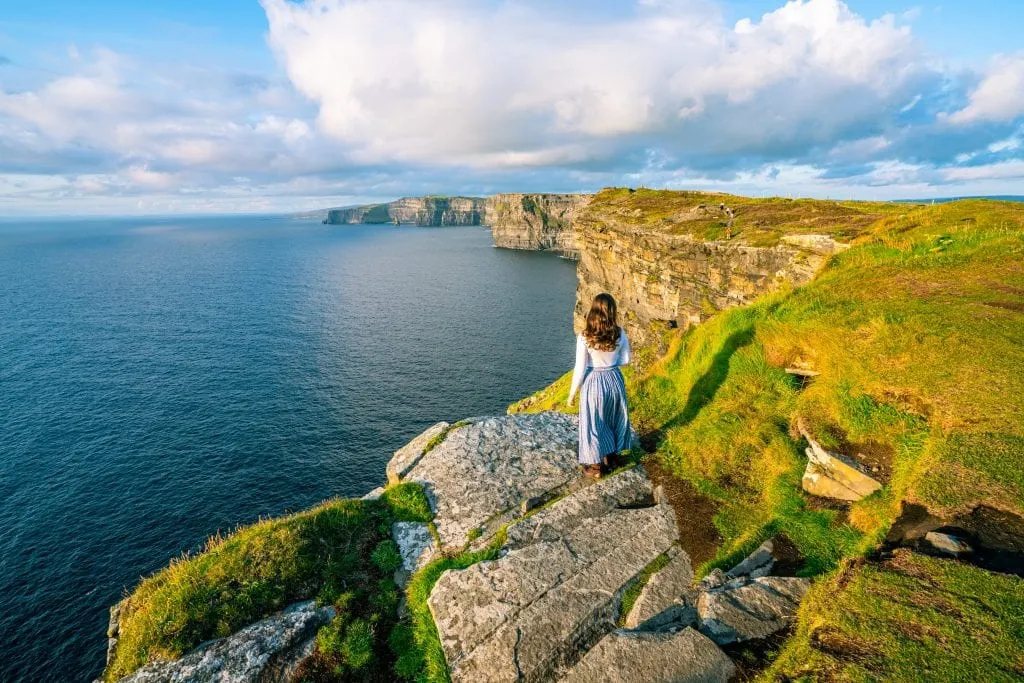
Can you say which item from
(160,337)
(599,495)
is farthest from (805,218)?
(160,337)

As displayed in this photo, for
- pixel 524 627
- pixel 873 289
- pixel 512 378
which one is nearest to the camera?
pixel 524 627

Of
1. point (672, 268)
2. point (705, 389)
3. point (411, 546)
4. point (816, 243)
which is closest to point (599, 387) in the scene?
point (705, 389)

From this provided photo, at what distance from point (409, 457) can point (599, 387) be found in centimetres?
559

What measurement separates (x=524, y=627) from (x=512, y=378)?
2284 inches

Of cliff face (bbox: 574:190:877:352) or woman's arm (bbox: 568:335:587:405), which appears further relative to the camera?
cliff face (bbox: 574:190:877:352)

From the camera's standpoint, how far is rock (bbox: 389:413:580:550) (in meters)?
9.75

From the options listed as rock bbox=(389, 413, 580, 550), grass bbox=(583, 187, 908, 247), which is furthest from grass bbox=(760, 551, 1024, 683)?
grass bbox=(583, 187, 908, 247)

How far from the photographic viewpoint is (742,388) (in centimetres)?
1179

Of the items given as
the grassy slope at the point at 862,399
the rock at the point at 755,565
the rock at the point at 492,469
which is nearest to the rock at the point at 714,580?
the rock at the point at 755,565

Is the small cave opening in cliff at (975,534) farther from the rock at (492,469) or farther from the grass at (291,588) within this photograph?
the grass at (291,588)

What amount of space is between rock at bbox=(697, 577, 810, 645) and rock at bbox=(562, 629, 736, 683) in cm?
33

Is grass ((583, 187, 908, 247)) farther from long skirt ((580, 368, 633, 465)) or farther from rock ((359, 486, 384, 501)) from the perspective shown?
rock ((359, 486, 384, 501))

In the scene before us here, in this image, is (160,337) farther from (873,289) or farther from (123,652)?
(873,289)

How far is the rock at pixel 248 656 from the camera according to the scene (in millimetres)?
7062
